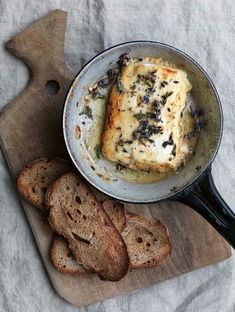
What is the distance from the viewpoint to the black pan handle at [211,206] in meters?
2.32

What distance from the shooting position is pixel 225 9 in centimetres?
264

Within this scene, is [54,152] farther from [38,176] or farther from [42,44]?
[42,44]

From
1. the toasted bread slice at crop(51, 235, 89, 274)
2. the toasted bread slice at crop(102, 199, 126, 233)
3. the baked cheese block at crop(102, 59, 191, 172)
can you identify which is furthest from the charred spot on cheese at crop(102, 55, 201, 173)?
the toasted bread slice at crop(51, 235, 89, 274)

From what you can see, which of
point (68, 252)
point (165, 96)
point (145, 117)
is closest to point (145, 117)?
point (145, 117)

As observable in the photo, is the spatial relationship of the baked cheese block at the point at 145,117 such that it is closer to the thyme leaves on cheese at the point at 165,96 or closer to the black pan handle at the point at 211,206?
the thyme leaves on cheese at the point at 165,96

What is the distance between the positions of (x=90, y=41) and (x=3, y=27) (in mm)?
376

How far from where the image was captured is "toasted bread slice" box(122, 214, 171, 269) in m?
2.52

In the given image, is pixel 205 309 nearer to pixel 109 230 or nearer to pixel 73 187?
pixel 109 230

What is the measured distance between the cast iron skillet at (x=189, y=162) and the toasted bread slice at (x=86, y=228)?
107 millimetres

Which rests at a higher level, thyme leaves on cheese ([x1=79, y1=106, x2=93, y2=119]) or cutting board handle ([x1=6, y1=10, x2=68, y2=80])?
cutting board handle ([x1=6, y1=10, x2=68, y2=80])

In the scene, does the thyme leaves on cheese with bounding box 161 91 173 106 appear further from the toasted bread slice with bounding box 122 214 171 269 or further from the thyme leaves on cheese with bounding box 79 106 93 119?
the toasted bread slice with bounding box 122 214 171 269

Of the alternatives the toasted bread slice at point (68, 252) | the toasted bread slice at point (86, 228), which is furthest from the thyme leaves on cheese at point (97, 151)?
the toasted bread slice at point (68, 252)

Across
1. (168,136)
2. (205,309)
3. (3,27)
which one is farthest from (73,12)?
(205,309)

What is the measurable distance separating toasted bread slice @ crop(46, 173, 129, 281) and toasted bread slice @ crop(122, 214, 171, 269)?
0.09m
